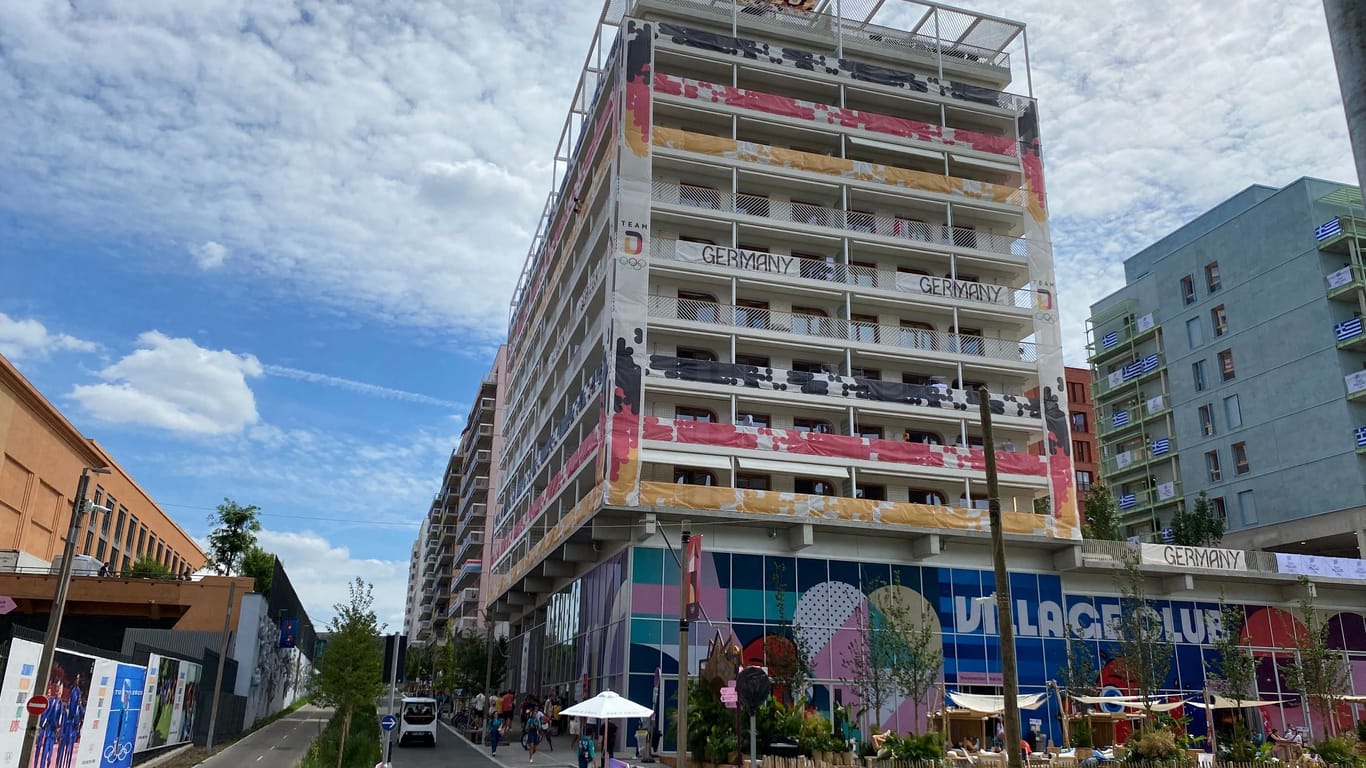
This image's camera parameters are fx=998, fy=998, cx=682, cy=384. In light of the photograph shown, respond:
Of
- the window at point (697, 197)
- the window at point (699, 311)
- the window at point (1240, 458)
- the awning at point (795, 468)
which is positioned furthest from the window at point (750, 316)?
the window at point (1240, 458)

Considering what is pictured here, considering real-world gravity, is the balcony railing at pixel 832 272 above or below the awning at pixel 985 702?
above

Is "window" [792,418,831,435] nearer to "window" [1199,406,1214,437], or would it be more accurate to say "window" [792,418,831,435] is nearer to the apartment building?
the apartment building

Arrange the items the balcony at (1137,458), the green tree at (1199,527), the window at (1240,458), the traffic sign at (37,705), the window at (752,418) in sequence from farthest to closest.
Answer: the balcony at (1137,458), the window at (1240,458), the green tree at (1199,527), the window at (752,418), the traffic sign at (37,705)

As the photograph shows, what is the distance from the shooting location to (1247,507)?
197 feet

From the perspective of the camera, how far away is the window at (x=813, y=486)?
44219 mm

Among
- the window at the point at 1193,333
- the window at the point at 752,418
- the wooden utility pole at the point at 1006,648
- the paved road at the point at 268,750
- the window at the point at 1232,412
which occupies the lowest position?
the paved road at the point at 268,750

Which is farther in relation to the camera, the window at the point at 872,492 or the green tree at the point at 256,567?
the green tree at the point at 256,567

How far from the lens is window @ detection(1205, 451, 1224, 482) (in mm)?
63400

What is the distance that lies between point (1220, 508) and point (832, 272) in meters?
34.1

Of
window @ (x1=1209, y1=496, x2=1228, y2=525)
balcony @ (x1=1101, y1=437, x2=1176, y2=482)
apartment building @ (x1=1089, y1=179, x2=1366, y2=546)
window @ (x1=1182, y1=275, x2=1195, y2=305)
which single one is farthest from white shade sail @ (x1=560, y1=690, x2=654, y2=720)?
window @ (x1=1182, y1=275, x2=1195, y2=305)

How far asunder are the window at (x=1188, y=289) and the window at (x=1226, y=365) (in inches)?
193

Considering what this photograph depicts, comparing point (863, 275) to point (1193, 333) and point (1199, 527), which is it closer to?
point (1199, 527)

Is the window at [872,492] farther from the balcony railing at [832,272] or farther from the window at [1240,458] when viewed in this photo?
the window at [1240,458]

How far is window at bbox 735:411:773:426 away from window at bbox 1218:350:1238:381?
117 ft
